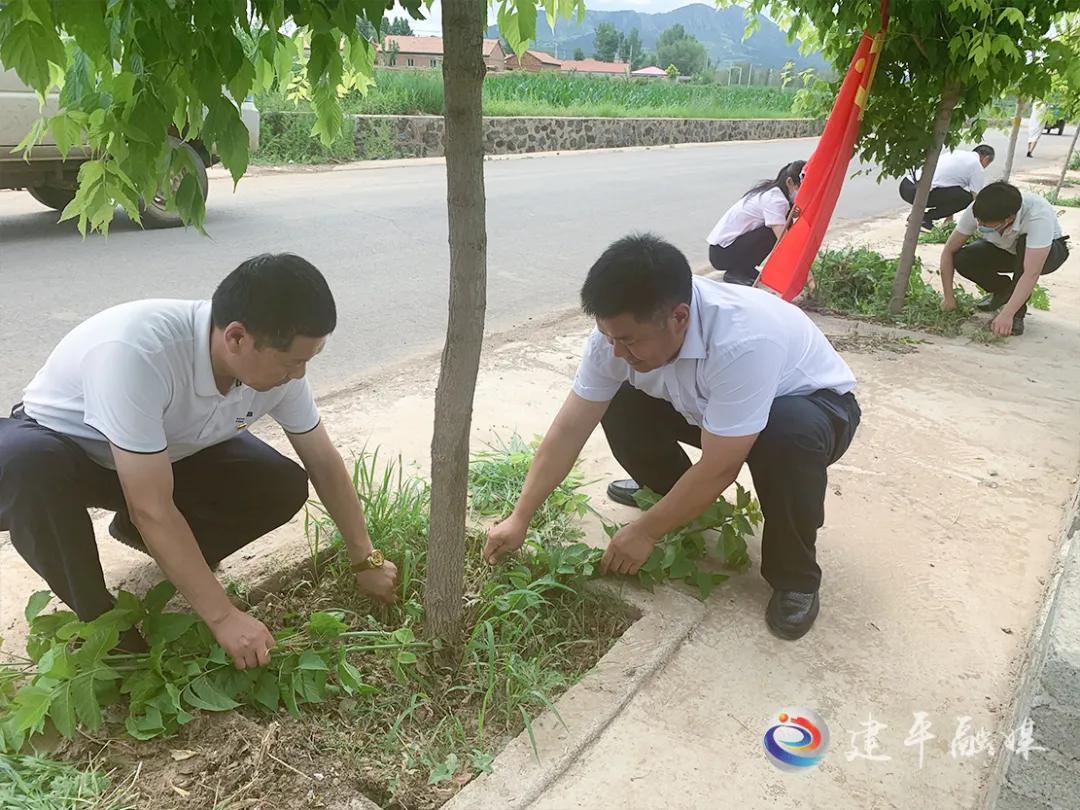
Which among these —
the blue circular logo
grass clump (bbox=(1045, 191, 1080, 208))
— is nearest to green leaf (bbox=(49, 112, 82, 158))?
the blue circular logo

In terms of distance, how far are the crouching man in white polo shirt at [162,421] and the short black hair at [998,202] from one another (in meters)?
4.53

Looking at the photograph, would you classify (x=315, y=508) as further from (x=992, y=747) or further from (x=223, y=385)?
(x=992, y=747)

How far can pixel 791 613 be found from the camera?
2275mm

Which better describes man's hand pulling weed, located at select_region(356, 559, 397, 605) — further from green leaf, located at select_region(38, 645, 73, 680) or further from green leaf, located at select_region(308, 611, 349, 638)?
green leaf, located at select_region(38, 645, 73, 680)

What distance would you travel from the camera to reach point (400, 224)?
726 cm

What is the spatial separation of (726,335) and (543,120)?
14.2m

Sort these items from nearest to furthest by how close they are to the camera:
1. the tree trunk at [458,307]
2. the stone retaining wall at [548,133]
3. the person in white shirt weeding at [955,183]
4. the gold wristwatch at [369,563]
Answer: the tree trunk at [458,307] < the gold wristwatch at [369,563] < the person in white shirt weeding at [955,183] < the stone retaining wall at [548,133]

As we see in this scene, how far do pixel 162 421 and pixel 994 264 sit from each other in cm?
536

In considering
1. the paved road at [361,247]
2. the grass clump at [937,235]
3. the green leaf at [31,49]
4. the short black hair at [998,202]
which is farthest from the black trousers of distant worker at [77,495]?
the grass clump at [937,235]

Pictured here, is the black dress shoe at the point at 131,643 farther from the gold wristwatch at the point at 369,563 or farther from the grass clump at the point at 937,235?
the grass clump at the point at 937,235

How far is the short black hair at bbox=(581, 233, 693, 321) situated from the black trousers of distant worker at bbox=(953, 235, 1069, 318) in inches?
168

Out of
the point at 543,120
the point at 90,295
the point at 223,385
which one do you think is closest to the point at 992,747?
the point at 223,385

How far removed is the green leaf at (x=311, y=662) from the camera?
182 centimetres

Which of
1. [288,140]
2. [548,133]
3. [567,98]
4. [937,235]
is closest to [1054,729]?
[937,235]
